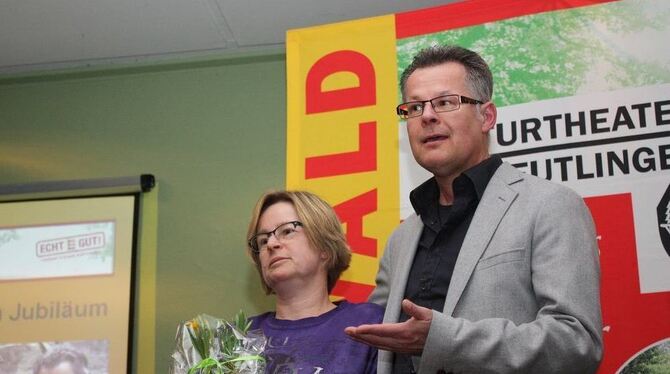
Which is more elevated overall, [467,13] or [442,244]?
[467,13]

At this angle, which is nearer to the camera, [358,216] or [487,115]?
[487,115]

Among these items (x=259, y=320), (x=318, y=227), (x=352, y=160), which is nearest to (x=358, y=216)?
(x=352, y=160)

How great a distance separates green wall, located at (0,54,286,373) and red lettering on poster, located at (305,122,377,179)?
1.94 ft

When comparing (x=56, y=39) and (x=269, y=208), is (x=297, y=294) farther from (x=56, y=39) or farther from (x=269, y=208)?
(x=56, y=39)

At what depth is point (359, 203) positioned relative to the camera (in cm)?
285

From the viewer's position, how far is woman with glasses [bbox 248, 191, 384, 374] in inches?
87.1

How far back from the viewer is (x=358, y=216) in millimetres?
2844

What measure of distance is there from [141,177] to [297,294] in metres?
1.34

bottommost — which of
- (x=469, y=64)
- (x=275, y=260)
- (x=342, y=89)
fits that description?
(x=275, y=260)

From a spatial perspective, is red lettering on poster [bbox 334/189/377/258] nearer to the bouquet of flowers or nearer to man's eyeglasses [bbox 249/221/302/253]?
man's eyeglasses [bbox 249/221/302/253]

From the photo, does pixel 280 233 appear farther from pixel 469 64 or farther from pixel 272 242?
pixel 469 64

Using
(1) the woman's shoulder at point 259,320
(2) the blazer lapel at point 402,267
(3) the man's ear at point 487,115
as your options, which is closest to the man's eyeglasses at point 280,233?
(1) the woman's shoulder at point 259,320

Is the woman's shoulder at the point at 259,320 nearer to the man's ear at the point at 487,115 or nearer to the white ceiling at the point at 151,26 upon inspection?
the man's ear at the point at 487,115

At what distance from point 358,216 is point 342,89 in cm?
49
